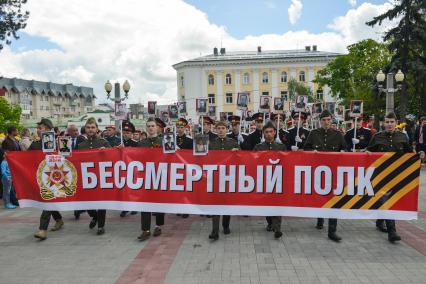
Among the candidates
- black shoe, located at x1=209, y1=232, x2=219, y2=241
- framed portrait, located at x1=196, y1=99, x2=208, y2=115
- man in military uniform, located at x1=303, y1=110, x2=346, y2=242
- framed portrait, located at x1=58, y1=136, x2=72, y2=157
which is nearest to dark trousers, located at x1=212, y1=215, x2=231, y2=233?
black shoe, located at x1=209, y1=232, x2=219, y2=241

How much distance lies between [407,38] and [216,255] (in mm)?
28374

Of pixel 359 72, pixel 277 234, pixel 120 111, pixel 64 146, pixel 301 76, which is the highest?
pixel 301 76

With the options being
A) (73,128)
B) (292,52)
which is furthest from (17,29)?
(292,52)

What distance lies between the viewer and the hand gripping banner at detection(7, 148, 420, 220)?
22.4 feet

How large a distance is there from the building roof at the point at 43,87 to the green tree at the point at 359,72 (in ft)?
238

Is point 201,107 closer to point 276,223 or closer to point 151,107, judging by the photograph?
point 151,107

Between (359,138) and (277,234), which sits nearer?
(277,234)

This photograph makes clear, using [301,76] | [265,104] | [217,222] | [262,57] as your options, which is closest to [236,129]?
[265,104]

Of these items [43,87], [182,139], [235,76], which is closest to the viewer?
[182,139]

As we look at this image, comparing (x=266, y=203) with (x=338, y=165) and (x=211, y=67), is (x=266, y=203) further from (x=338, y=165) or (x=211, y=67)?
(x=211, y=67)

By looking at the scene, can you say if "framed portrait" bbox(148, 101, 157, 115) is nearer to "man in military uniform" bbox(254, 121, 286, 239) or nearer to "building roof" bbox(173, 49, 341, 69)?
"man in military uniform" bbox(254, 121, 286, 239)

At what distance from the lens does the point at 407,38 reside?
29.0 meters

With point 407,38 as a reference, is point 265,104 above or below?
below

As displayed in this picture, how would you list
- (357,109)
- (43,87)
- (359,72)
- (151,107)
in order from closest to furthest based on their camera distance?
(357,109), (151,107), (359,72), (43,87)
